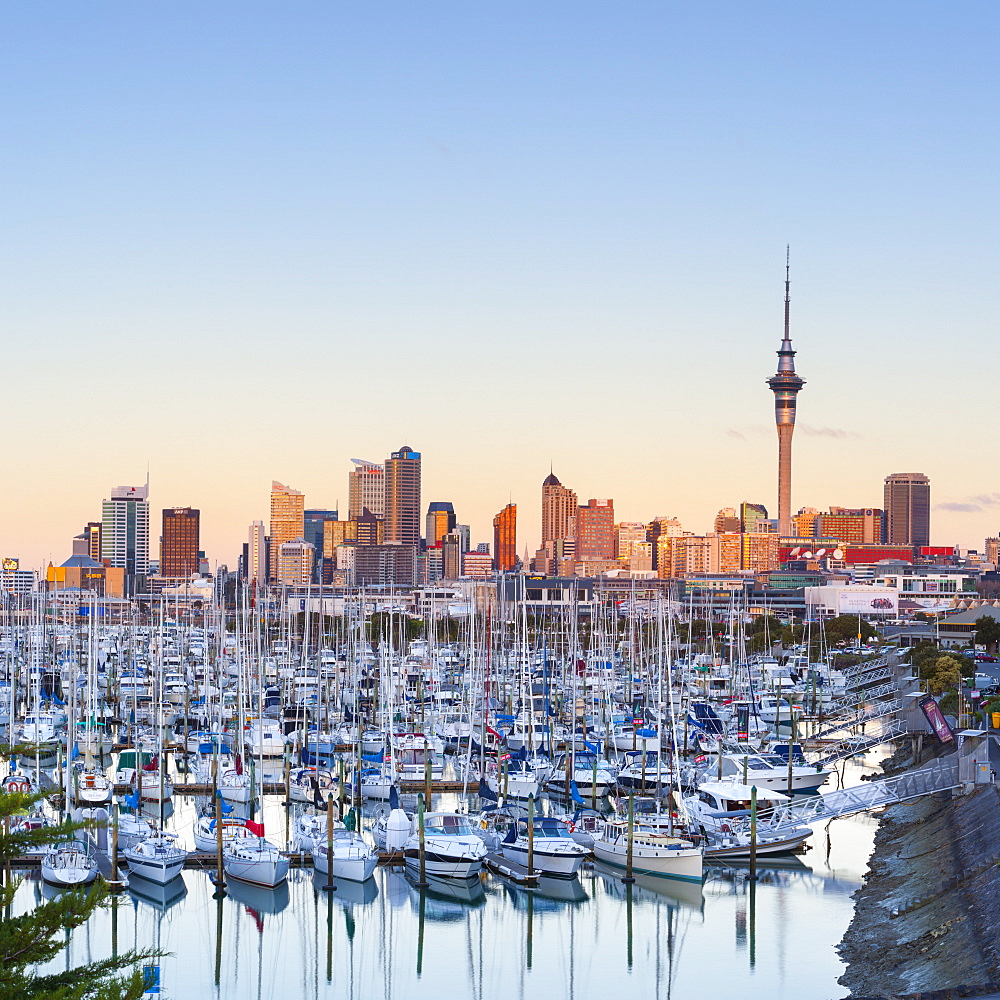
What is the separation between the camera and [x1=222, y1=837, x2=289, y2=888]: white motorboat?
34000 mm

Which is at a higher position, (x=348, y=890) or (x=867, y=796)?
(x=867, y=796)

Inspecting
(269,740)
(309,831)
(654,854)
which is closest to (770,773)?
(654,854)

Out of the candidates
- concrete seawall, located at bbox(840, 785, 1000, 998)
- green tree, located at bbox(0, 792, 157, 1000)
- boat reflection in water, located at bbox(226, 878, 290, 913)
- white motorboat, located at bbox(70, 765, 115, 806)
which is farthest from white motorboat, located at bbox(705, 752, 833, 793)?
green tree, located at bbox(0, 792, 157, 1000)

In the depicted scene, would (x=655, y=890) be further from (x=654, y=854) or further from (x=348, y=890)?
(x=348, y=890)

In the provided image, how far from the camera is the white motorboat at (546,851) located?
114 feet

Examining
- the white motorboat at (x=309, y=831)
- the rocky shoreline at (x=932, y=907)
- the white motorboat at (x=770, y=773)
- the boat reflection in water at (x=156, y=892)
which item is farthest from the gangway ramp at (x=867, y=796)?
the boat reflection in water at (x=156, y=892)

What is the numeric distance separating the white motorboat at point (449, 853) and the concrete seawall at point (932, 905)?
8.76 m

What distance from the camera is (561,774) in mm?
45656

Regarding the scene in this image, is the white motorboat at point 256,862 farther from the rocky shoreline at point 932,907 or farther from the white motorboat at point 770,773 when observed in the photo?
the white motorboat at point 770,773

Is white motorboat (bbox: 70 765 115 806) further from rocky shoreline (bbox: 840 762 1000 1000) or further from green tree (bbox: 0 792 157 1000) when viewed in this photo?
green tree (bbox: 0 792 157 1000)

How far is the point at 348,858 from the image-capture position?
34375mm

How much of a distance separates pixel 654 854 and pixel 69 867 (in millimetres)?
13555

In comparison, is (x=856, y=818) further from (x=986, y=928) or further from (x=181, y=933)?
(x=181, y=933)

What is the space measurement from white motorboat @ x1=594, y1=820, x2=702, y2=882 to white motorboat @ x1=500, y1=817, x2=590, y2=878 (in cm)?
72
